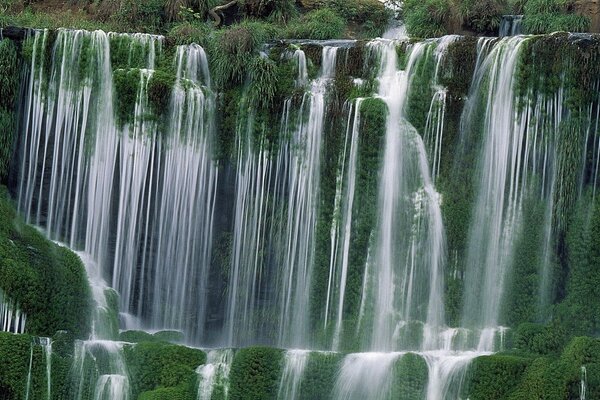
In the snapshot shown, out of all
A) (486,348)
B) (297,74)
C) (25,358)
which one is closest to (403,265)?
(486,348)

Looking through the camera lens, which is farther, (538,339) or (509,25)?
(509,25)

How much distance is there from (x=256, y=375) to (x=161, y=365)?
1616mm

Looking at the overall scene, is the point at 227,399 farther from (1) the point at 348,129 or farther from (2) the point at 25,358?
(1) the point at 348,129

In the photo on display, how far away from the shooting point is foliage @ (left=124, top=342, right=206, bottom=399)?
21.5m

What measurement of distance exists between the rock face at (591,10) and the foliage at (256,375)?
416 inches

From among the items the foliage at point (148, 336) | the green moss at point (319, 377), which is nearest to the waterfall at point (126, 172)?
the foliage at point (148, 336)

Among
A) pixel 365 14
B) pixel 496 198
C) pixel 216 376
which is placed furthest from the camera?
pixel 365 14

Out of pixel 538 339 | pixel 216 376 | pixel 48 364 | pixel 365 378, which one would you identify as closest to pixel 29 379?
pixel 48 364

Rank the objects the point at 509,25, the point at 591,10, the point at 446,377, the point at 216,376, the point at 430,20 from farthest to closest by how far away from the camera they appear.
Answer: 1. the point at 430,20
2. the point at 509,25
3. the point at 591,10
4. the point at 216,376
5. the point at 446,377

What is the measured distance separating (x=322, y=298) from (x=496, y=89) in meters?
4.90

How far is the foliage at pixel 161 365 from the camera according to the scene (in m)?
21.5

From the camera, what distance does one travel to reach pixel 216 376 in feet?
70.2

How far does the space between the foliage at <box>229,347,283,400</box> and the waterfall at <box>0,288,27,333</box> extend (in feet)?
13.1

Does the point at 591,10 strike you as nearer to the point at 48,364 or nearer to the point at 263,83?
the point at 263,83
